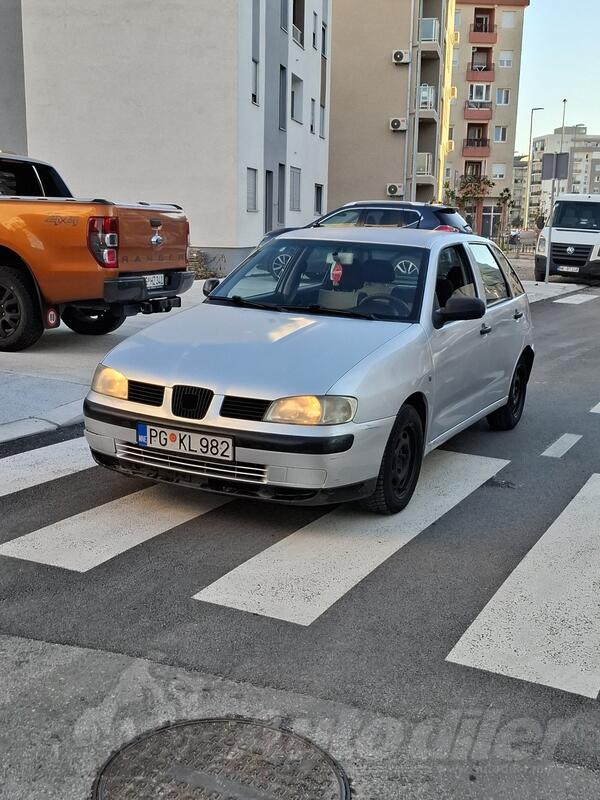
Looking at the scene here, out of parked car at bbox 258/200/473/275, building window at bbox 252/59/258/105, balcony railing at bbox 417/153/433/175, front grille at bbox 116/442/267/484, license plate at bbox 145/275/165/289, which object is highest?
building window at bbox 252/59/258/105

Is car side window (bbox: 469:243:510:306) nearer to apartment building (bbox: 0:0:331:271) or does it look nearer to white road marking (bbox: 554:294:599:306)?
white road marking (bbox: 554:294:599:306)

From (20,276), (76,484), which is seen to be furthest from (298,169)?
(76,484)

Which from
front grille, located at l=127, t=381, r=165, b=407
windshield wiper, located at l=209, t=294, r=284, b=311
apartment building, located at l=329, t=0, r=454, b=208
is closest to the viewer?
front grille, located at l=127, t=381, r=165, b=407

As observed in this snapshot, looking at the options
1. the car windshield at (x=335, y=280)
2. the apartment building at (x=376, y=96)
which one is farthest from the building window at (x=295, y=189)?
the car windshield at (x=335, y=280)

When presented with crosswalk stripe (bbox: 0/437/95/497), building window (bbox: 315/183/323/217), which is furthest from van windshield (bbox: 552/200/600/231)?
crosswalk stripe (bbox: 0/437/95/497)

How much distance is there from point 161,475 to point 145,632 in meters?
1.38

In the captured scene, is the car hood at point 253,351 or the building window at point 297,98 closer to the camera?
the car hood at point 253,351

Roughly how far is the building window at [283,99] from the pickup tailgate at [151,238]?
19.2m

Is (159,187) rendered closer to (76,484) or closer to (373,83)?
(76,484)

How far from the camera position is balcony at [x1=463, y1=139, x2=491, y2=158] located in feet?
275

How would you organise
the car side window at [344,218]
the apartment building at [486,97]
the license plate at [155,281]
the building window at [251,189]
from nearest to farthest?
the license plate at [155,281] → the car side window at [344,218] → the building window at [251,189] → the apartment building at [486,97]

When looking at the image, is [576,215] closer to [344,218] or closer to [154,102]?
[344,218]

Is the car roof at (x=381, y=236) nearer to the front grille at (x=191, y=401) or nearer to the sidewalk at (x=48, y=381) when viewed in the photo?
the front grille at (x=191, y=401)

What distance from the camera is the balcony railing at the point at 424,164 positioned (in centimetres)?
4553
